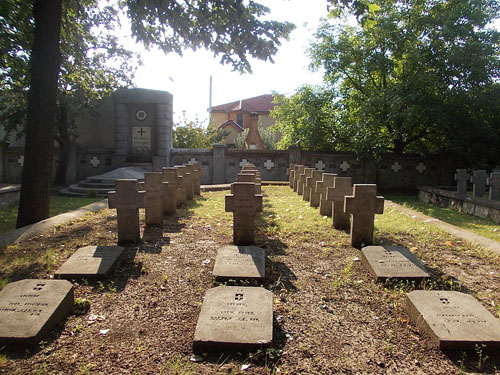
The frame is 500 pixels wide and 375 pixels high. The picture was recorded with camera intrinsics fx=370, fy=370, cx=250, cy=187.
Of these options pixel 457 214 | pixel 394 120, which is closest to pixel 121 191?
pixel 457 214

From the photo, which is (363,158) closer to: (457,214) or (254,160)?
(254,160)

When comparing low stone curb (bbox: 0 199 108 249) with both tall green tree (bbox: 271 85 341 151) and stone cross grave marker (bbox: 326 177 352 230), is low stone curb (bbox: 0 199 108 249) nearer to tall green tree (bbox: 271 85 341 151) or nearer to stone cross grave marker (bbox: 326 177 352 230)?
stone cross grave marker (bbox: 326 177 352 230)

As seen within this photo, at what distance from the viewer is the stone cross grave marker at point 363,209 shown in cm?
520

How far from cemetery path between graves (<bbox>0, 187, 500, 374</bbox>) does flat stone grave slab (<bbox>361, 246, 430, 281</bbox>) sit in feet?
0.39

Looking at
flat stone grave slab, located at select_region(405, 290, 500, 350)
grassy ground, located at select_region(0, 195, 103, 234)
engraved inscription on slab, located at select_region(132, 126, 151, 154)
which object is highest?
engraved inscription on slab, located at select_region(132, 126, 151, 154)

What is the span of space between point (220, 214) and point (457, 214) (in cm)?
662

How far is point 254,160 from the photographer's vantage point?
55.2ft

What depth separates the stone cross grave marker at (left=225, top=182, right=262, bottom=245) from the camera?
5047 millimetres

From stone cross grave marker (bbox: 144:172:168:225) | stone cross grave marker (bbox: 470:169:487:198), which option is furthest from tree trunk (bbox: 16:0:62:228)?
stone cross grave marker (bbox: 470:169:487:198)

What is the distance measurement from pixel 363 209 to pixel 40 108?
599cm

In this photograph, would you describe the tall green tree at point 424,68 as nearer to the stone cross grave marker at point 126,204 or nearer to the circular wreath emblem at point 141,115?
the circular wreath emblem at point 141,115

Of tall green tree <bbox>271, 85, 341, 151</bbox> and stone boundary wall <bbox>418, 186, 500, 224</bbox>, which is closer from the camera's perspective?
stone boundary wall <bbox>418, 186, 500, 224</bbox>

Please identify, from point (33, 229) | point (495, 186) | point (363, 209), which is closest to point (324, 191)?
point (363, 209)

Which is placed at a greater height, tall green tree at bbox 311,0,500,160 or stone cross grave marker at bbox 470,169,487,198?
tall green tree at bbox 311,0,500,160
